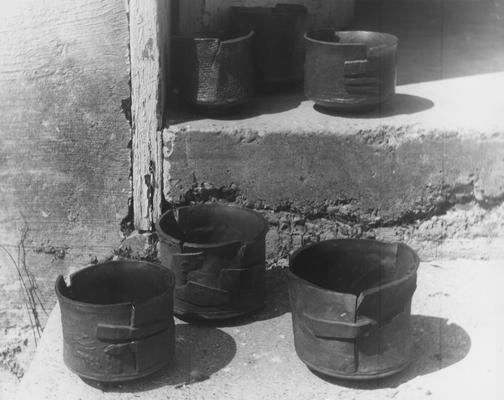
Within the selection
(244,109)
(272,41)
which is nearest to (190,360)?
(244,109)

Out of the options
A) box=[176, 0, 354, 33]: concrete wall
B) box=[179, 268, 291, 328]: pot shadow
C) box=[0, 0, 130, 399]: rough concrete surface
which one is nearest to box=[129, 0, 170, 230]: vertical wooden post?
box=[0, 0, 130, 399]: rough concrete surface

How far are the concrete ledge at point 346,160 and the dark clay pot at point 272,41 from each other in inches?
10.4

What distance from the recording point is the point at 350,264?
292 centimetres

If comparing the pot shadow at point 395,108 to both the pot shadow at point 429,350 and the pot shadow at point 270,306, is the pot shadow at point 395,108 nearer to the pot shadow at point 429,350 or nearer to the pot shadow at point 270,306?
the pot shadow at point 270,306

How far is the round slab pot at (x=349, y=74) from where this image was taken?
3291 mm

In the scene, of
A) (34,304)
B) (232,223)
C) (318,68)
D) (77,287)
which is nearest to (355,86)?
(318,68)

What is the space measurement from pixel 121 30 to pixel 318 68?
0.72m

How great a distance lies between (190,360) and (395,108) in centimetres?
130

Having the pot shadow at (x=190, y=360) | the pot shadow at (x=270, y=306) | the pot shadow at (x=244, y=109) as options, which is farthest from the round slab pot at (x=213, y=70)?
the pot shadow at (x=190, y=360)

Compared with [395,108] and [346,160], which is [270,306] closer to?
[346,160]

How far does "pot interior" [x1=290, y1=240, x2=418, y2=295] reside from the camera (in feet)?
9.32

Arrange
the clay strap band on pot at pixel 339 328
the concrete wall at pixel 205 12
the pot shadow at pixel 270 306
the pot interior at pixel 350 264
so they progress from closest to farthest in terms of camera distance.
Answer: the clay strap band on pot at pixel 339 328, the pot interior at pixel 350 264, the pot shadow at pixel 270 306, the concrete wall at pixel 205 12

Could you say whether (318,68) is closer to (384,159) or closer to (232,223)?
(384,159)

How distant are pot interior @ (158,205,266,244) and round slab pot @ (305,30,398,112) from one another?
549 millimetres
